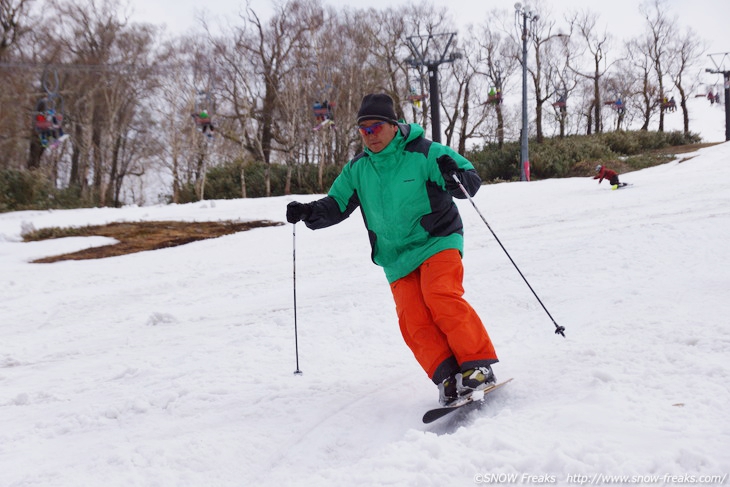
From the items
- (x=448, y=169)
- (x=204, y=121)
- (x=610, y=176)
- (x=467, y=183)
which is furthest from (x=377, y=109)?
(x=204, y=121)

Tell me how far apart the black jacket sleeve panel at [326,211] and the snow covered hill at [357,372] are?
1015 mm

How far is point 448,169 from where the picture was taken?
126 inches

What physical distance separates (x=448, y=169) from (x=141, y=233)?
8.69 metres

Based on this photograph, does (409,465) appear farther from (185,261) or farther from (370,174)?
(185,261)

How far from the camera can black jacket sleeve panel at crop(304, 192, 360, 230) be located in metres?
3.64

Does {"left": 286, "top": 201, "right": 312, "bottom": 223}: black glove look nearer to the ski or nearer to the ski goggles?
the ski goggles

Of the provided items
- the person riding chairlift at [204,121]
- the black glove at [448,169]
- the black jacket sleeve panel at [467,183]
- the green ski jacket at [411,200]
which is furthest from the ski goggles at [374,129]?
the person riding chairlift at [204,121]

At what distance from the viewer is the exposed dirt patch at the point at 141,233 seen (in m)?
9.17

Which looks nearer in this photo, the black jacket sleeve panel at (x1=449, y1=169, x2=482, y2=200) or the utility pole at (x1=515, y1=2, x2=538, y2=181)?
the black jacket sleeve panel at (x1=449, y1=169, x2=482, y2=200)

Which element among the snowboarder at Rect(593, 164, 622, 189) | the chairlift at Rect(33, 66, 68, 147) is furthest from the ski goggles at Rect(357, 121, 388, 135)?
the chairlift at Rect(33, 66, 68, 147)

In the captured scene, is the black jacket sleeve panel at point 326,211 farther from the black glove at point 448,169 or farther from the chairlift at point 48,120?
the chairlift at point 48,120

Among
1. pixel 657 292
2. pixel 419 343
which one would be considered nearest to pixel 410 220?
pixel 419 343

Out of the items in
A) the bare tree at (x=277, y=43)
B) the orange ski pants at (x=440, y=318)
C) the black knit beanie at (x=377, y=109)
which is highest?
the bare tree at (x=277, y=43)

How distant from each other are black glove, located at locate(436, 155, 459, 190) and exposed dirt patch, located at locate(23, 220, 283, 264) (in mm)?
7154
